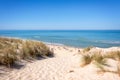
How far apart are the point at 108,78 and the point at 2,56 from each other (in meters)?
4.37

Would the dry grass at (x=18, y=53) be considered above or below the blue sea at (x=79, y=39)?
above

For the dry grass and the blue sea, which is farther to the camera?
the blue sea

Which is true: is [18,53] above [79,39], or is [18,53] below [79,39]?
above

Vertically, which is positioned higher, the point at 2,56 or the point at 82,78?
the point at 2,56

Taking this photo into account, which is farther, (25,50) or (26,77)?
(25,50)

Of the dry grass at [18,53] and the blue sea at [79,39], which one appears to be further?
the blue sea at [79,39]

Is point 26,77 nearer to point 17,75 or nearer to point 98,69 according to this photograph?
point 17,75

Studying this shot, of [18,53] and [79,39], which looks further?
[79,39]

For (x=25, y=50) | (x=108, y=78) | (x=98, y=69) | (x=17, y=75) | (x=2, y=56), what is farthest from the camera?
(x=25, y=50)

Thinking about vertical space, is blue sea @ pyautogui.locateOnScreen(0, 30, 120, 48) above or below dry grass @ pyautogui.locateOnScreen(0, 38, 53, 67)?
below

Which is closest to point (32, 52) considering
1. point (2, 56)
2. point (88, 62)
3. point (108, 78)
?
point (2, 56)

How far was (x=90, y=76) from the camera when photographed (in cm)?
592

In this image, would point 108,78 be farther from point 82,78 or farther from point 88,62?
point 88,62

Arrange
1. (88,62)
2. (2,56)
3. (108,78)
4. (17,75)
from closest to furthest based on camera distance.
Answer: (108,78) < (17,75) < (2,56) < (88,62)
